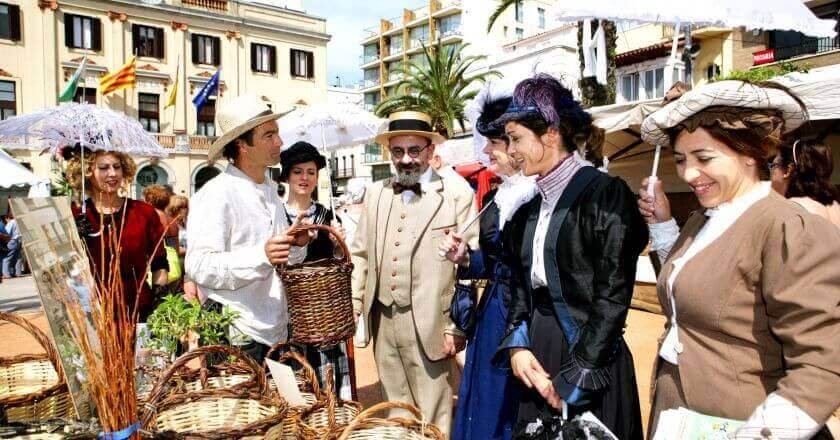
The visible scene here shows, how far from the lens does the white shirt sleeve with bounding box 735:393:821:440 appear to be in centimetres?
136

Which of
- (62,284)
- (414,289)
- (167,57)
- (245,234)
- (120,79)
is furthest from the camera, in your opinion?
(167,57)

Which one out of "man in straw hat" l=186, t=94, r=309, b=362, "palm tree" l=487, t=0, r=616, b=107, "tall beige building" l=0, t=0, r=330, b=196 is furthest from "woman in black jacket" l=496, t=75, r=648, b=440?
"tall beige building" l=0, t=0, r=330, b=196

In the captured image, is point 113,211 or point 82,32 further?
point 82,32

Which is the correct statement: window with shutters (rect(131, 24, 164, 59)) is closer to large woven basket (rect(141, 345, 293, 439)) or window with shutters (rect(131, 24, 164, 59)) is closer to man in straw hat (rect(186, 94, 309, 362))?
man in straw hat (rect(186, 94, 309, 362))

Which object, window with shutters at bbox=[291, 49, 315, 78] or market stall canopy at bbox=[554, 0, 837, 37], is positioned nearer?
market stall canopy at bbox=[554, 0, 837, 37]

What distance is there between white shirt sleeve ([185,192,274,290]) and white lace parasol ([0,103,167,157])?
3.97 feet

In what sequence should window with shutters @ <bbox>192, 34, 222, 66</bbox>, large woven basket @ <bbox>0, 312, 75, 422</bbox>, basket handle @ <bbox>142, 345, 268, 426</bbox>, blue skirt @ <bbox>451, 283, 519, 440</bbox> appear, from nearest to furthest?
basket handle @ <bbox>142, 345, 268, 426</bbox>, large woven basket @ <bbox>0, 312, 75, 422</bbox>, blue skirt @ <bbox>451, 283, 519, 440</bbox>, window with shutters @ <bbox>192, 34, 222, 66</bbox>

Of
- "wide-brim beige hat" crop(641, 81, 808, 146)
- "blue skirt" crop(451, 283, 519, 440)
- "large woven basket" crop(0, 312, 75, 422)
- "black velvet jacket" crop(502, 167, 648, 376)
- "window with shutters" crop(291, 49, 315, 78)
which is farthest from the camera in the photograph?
"window with shutters" crop(291, 49, 315, 78)

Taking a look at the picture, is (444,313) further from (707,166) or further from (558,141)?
(707,166)

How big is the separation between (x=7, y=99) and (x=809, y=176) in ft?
91.5

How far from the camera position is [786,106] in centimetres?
160

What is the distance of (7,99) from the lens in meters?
23.4

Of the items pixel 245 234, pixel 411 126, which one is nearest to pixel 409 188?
pixel 411 126

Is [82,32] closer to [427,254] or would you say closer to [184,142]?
[184,142]
